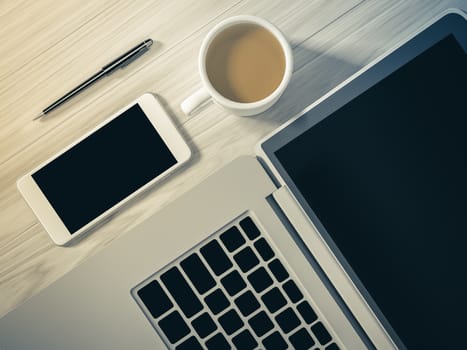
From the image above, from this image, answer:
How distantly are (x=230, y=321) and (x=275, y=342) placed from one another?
6 centimetres

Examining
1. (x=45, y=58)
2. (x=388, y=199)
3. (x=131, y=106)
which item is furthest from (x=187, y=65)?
(x=388, y=199)

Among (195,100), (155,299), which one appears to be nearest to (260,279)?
(155,299)

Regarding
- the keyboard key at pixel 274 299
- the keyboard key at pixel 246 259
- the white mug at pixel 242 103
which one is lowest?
the keyboard key at pixel 274 299

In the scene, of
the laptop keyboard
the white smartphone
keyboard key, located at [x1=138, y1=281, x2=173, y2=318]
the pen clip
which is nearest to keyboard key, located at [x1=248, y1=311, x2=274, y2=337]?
the laptop keyboard

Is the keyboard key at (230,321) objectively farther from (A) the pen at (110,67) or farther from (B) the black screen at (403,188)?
(A) the pen at (110,67)

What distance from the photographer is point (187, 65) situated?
63 centimetres

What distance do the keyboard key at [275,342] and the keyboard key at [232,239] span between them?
12cm

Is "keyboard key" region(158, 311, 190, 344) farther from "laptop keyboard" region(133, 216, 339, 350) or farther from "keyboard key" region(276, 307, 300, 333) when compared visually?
"keyboard key" region(276, 307, 300, 333)

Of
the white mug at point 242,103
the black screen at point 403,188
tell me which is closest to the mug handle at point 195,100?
the white mug at point 242,103

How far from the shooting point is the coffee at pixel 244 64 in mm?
571

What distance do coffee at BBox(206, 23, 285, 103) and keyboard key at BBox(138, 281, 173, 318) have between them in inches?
10.3

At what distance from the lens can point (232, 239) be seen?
56cm

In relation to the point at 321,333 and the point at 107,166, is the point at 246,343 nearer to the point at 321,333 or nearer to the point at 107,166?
the point at 321,333

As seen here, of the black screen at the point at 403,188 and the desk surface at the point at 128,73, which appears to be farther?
the desk surface at the point at 128,73
